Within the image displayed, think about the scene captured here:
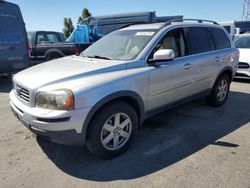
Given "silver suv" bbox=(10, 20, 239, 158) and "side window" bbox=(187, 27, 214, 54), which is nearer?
"silver suv" bbox=(10, 20, 239, 158)

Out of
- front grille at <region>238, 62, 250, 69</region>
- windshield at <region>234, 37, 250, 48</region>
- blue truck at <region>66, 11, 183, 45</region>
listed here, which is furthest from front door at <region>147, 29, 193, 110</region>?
blue truck at <region>66, 11, 183, 45</region>

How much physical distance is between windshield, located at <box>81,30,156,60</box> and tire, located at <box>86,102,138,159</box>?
858 mm

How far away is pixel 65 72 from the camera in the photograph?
128 inches

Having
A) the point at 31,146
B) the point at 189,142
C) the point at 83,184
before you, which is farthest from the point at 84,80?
the point at 189,142

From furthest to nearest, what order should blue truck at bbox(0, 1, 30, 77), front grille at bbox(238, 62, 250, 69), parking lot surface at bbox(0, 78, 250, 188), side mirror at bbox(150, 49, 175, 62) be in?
1. front grille at bbox(238, 62, 250, 69)
2. blue truck at bbox(0, 1, 30, 77)
3. side mirror at bbox(150, 49, 175, 62)
4. parking lot surface at bbox(0, 78, 250, 188)

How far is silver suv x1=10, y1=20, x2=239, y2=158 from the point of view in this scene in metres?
2.86

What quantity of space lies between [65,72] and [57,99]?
553 millimetres

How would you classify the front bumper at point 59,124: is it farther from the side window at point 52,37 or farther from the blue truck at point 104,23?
the side window at point 52,37

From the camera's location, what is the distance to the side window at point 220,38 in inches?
205

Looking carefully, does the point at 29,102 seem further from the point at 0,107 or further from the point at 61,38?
the point at 61,38

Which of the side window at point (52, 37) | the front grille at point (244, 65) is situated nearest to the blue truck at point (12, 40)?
the side window at point (52, 37)

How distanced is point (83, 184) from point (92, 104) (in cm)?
92

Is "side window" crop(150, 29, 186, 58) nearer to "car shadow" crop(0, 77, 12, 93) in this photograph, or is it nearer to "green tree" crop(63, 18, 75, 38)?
"car shadow" crop(0, 77, 12, 93)

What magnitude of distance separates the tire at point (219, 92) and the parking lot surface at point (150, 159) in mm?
810
